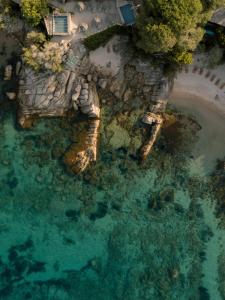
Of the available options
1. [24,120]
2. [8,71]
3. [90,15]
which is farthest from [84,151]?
[90,15]

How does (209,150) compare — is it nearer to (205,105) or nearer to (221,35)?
(205,105)

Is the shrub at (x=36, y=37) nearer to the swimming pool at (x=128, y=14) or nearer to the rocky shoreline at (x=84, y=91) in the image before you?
the rocky shoreline at (x=84, y=91)

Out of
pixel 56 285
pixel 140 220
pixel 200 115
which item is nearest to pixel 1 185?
pixel 56 285

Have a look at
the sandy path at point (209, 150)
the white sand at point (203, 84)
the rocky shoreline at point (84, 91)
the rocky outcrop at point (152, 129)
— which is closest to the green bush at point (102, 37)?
the rocky shoreline at point (84, 91)

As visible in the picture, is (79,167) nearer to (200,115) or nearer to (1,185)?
(1,185)

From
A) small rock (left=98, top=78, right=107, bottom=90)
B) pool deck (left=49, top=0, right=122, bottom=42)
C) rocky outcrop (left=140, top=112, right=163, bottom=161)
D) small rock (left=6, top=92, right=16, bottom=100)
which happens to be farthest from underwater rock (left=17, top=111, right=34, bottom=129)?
rocky outcrop (left=140, top=112, right=163, bottom=161)
